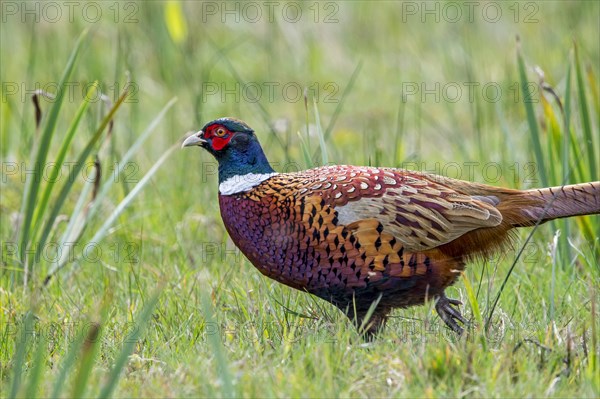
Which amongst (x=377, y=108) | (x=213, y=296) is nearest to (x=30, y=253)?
(x=213, y=296)

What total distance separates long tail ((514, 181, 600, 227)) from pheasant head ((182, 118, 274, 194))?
1093 millimetres

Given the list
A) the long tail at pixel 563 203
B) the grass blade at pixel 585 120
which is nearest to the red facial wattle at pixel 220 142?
the long tail at pixel 563 203

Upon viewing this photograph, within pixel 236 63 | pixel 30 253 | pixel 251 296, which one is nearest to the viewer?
pixel 251 296

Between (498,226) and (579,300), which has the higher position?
(498,226)

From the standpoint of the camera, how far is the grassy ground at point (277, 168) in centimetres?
332

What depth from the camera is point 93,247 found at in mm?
4973

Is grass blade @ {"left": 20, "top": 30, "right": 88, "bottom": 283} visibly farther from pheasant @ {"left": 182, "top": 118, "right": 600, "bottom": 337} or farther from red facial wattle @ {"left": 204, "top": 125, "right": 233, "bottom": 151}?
pheasant @ {"left": 182, "top": 118, "right": 600, "bottom": 337}

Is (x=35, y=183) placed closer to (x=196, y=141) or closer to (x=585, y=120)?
(x=196, y=141)

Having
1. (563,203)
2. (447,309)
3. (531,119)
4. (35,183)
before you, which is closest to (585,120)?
(531,119)

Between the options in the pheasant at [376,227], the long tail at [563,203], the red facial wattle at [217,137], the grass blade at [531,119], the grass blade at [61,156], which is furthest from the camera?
the grass blade at [531,119]

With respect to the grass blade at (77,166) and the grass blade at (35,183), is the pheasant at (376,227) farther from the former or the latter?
the grass blade at (35,183)

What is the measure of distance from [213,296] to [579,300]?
1.56 metres

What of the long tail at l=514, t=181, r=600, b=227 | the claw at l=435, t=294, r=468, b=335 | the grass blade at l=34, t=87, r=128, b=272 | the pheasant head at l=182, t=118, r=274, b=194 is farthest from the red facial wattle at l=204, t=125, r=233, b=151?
the long tail at l=514, t=181, r=600, b=227

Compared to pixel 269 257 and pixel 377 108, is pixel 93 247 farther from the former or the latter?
pixel 377 108
